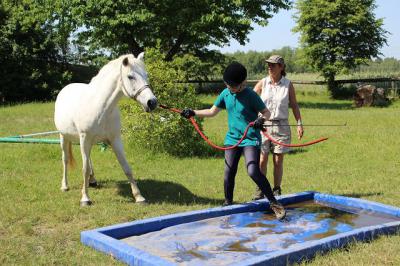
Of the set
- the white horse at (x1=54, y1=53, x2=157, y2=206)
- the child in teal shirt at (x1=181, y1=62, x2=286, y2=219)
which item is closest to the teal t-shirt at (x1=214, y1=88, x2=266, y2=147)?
the child in teal shirt at (x1=181, y1=62, x2=286, y2=219)

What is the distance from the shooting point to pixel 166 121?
11023 millimetres

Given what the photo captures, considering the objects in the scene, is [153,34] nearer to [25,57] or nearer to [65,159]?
[25,57]

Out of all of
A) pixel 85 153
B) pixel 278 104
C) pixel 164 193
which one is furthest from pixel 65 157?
pixel 278 104

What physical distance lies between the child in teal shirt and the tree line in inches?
478

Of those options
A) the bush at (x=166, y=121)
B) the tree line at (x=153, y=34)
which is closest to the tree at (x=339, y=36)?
the tree line at (x=153, y=34)

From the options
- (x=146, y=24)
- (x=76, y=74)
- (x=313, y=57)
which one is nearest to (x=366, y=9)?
(x=313, y=57)

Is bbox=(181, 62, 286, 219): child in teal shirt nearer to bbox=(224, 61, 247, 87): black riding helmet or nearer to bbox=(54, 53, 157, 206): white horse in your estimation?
bbox=(224, 61, 247, 87): black riding helmet

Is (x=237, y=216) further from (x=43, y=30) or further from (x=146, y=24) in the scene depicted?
(x=43, y=30)

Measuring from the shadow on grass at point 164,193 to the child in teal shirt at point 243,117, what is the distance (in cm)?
135

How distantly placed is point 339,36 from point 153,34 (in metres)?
18.1

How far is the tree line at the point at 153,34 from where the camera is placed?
24406mm

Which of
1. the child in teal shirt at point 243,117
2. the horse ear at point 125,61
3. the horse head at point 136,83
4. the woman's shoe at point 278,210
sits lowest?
the woman's shoe at point 278,210

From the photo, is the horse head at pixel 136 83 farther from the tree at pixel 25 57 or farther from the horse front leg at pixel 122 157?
the tree at pixel 25 57

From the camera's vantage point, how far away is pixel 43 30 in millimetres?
31281
